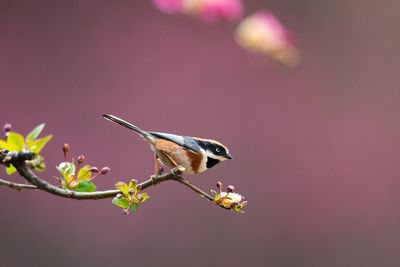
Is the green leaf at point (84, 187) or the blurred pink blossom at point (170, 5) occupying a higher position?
the blurred pink blossom at point (170, 5)

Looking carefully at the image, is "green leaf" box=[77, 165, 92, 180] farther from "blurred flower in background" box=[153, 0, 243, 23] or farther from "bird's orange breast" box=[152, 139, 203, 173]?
"blurred flower in background" box=[153, 0, 243, 23]

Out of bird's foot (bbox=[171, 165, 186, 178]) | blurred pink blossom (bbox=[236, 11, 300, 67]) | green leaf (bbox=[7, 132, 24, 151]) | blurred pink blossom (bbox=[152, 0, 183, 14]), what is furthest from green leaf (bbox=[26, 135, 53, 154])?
blurred pink blossom (bbox=[152, 0, 183, 14])

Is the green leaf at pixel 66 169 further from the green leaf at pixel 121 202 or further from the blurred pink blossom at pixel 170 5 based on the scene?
the blurred pink blossom at pixel 170 5

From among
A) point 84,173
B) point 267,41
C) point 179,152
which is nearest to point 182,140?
point 179,152

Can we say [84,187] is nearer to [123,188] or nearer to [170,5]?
[123,188]

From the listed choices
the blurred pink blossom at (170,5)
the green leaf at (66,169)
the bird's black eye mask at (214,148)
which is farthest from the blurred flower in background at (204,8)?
the green leaf at (66,169)

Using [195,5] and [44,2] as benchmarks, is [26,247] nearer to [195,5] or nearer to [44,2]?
[44,2]

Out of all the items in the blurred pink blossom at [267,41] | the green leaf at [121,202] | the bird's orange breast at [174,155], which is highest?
the blurred pink blossom at [267,41]
